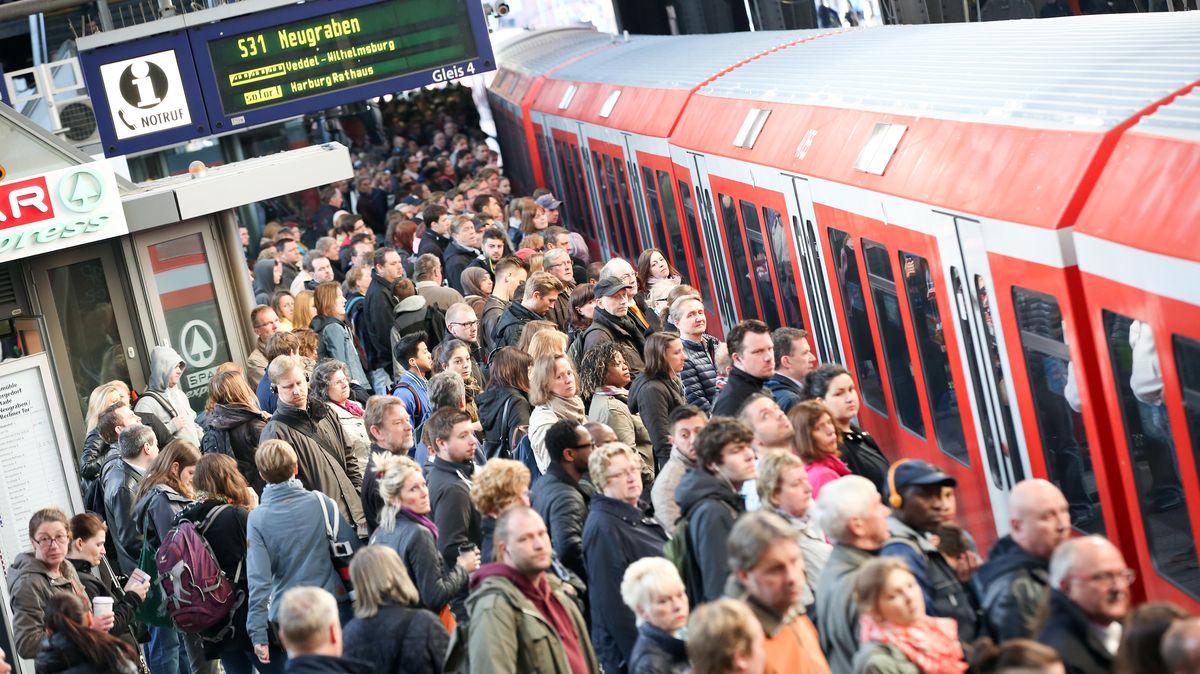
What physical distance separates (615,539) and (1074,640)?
2140 millimetres

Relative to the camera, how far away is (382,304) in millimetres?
12203

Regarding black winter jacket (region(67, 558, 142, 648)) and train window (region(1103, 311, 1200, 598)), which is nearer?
train window (region(1103, 311, 1200, 598))

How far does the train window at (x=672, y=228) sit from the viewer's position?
14.7 metres

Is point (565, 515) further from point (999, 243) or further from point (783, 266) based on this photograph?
point (783, 266)

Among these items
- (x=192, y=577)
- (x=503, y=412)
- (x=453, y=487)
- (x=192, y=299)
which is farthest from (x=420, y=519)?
(x=192, y=299)

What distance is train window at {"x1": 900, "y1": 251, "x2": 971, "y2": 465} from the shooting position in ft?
24.3

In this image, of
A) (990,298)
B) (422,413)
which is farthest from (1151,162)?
(422,413)

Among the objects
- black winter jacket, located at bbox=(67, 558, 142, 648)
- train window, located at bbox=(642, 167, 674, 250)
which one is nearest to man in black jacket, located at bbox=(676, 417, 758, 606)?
black winter jacket, located at bbox=(67, 558, 142, 648)

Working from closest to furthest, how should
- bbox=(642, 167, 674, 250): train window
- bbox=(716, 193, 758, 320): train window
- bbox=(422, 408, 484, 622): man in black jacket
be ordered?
bbox=(422, 408, 484, 622): man in black jacket < bbox=(716, 193, 758, 320): train window < bbox=(642, 167, 674, 250): train window

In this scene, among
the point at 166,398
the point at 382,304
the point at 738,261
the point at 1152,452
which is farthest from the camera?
the point at 738,261

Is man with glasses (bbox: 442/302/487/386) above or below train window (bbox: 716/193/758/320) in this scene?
above

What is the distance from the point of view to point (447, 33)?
13680mm

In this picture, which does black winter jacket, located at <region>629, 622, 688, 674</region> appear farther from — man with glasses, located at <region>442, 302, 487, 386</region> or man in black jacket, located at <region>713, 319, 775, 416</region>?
man with glasses, located at <region>442, 302, 487, 386</region>

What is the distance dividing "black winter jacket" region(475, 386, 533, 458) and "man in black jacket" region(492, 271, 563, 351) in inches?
67.9
